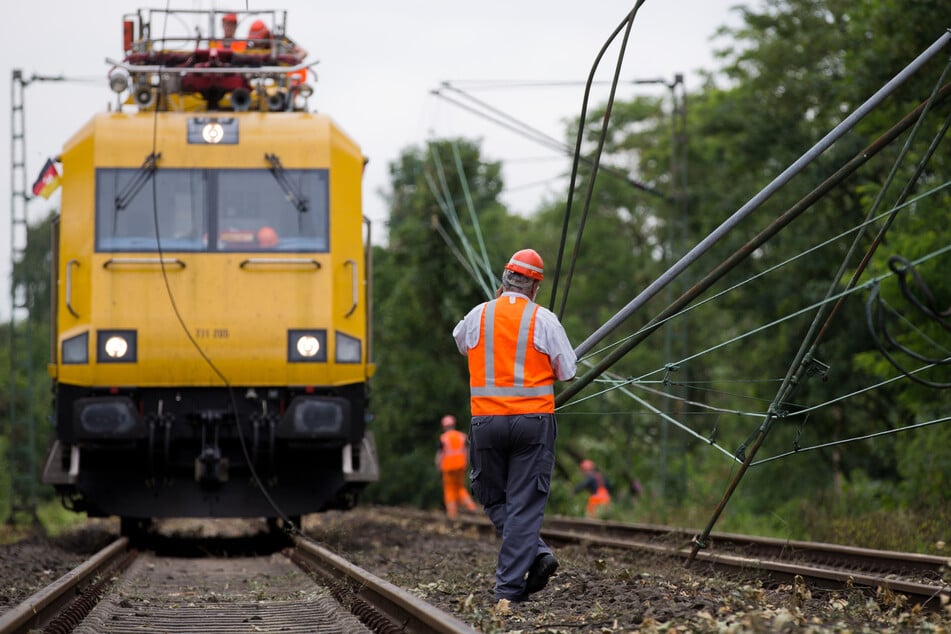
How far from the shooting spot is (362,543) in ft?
43.7

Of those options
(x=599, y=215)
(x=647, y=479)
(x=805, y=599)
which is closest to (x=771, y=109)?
(x=647, y=479)

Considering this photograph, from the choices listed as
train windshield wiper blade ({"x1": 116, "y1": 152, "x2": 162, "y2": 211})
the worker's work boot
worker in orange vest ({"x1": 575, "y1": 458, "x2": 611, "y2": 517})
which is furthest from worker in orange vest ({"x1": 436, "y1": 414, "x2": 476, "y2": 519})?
the worker's work boot

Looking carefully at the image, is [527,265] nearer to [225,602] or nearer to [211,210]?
[225,602]

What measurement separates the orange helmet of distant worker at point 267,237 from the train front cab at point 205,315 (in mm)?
19

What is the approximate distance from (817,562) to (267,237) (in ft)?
17.8

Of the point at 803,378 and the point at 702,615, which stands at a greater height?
the point at 803,378

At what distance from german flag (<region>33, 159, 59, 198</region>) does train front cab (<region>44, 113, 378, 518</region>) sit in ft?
1.69

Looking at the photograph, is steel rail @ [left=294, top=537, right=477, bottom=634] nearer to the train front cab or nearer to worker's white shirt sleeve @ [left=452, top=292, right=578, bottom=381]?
worker's white shirt sleeve @ [left=452, top=292, right=578, bottom=381]

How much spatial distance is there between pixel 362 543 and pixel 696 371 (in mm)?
34013

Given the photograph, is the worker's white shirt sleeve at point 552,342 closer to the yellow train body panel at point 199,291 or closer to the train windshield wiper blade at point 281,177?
the yellow train body panel at point 199,291

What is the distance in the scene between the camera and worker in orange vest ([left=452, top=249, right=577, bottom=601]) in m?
7.25

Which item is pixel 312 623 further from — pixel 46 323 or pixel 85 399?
pixel 46 323

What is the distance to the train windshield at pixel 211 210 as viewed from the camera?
12.1 m

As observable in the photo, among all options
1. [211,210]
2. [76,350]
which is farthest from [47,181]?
[76,350]
